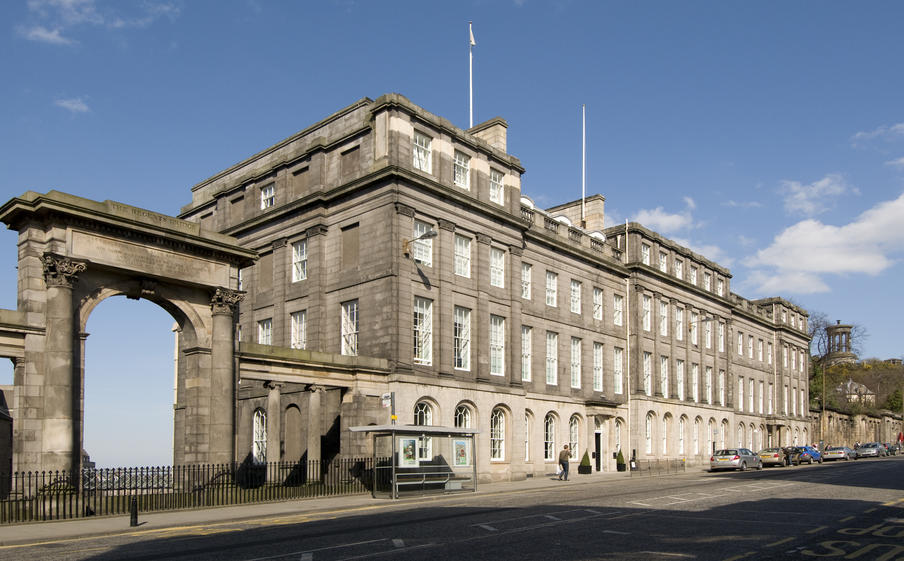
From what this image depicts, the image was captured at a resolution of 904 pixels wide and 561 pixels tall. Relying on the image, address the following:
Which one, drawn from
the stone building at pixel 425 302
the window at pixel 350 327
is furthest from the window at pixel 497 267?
the window at pixel 350 327

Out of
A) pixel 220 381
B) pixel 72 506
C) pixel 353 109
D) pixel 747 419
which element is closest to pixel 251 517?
pixel 72 506

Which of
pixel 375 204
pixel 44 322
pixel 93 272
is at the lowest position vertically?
pixel 44 322

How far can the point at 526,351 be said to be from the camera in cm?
4266

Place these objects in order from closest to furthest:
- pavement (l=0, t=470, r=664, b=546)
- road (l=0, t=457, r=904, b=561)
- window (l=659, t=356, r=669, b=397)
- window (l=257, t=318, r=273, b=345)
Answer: road (l=0, t=457, r=904, b=561)
pavement (l=0, t=470, r=664, b=546)
window (l=257, t=318, r=273, b=345)
window (l=659, t=356, r=669, b=397)

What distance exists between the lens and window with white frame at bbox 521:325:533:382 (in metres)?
42.3

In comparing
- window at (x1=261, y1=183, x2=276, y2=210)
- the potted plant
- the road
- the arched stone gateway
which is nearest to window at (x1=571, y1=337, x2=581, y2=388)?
the potted plant

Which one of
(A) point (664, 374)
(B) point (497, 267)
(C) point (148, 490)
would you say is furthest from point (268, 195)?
(A) point (664, 374)

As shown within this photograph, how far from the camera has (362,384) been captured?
3191cm

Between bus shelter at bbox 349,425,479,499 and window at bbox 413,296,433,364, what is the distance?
4.73 metres

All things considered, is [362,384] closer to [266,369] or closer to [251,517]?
[266,369]

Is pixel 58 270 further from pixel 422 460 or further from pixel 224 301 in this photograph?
pixel 422 460

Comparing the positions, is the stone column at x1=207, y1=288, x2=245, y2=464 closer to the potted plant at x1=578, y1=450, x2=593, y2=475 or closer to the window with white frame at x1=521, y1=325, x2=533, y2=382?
the window with white frame at x1=521, y1=325, x2=533, y2=382

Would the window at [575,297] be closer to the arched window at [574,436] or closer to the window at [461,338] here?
the arched window at [574,436]

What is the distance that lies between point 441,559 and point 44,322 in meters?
16.2
